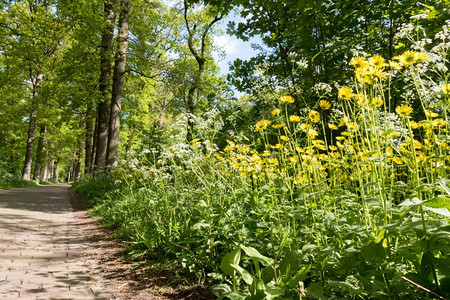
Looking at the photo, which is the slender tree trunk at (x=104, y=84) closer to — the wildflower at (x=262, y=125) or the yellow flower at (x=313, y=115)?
the wildflower at (x=262, y=125)

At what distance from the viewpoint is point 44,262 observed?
3574 mm

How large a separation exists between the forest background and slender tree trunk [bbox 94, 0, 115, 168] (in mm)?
83

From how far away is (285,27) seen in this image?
16.8 feet

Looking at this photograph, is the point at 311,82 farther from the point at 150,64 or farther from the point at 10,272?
the point at 150,64

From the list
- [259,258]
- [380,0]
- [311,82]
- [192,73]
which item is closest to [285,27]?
[311,82]

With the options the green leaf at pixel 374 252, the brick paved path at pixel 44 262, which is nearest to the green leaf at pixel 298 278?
Result: the green leaf at pixel 374 252

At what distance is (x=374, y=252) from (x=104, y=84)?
13.4m

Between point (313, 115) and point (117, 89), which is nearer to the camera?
point (313, 115)

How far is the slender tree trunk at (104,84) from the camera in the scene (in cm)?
→ 1174

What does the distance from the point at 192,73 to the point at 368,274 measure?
10.5m

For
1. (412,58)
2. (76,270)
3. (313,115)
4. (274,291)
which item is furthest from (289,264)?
(76,270)

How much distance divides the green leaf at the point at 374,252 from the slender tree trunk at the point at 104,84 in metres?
11.8

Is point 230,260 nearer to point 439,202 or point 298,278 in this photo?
point 298,278

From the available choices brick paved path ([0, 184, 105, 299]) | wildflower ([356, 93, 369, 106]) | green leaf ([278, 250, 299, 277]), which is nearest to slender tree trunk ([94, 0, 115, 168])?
brick paved path ([0, 184, 105, 299])
